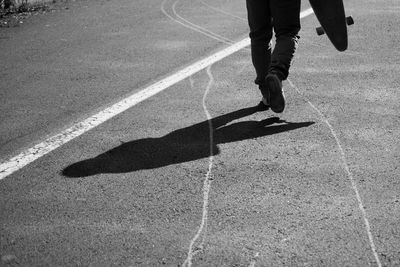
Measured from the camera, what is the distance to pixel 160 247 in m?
3.08

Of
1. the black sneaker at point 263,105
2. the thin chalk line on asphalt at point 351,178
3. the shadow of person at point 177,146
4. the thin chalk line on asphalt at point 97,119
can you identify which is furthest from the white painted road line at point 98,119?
the thin chalk line on asphalt at point 351,178

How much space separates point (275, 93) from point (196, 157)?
2.82 ft

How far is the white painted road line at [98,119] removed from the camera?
4203mm

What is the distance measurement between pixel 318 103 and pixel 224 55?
2.02 meters

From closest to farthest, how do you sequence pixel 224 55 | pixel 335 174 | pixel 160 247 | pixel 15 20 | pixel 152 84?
pixel 160 247 → pixel 335 174 → pixel 152 84 → pixel 224 55 → pixel 15 20

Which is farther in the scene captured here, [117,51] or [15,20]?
[15,20]

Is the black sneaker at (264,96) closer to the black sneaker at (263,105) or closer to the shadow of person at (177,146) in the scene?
the black sneaker at (263,105)

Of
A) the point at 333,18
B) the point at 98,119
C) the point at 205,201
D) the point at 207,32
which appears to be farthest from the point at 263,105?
the point at 207,32

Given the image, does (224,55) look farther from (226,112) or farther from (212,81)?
(226,112)

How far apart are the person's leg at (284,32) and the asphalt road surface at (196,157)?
17.1 inches

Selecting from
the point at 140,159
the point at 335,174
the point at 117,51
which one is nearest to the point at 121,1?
the point at 117,51

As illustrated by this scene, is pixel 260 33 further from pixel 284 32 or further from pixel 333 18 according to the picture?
pixel 333 18

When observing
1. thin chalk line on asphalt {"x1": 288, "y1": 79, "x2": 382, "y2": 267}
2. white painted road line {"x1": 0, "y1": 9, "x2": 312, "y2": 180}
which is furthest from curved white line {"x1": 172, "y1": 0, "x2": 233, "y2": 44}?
thin chalk line on asphalt {"x1": 288, "y1": 79, "x2": 382, "y2": 267}

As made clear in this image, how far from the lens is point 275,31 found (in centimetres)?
492
